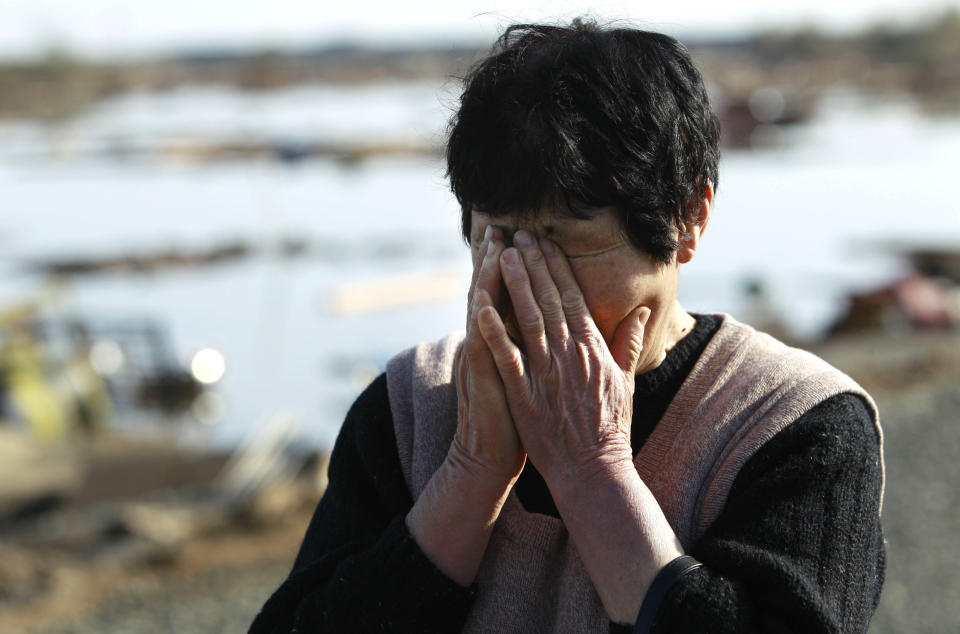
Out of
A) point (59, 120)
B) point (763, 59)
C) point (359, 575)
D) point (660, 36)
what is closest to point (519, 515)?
point (359, 575)

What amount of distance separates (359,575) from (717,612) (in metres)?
0.42

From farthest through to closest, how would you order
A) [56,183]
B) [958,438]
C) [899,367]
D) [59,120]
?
[59,120], [56,183], [899,367], [958,438]

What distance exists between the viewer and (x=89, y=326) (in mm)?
14266

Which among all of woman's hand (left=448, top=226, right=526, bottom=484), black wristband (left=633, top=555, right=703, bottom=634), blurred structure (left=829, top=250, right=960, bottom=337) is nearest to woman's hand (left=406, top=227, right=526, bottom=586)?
woman's hand (left=448, top=226, right=526, bottom=484)

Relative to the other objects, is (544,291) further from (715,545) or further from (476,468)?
(715,545)

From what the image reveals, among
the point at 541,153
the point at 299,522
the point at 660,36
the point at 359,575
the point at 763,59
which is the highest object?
the point at 660,36

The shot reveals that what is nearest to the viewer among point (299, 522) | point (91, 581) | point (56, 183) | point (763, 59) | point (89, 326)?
point (91, 581)

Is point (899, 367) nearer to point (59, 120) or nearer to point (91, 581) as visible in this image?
point (91, 581)

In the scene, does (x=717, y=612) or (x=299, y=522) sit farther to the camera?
(x=299, y=522)

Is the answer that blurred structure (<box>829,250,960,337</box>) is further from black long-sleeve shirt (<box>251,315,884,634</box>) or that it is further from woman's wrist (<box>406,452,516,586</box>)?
woman's wrist (<box>406,452,516,586</box>)

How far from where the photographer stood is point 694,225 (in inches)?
48.9

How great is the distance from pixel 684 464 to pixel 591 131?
16.0 inches

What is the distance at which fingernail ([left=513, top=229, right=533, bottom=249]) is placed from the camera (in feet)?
3.75

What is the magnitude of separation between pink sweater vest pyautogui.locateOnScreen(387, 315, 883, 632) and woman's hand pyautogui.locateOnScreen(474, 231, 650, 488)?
3.3 inches
